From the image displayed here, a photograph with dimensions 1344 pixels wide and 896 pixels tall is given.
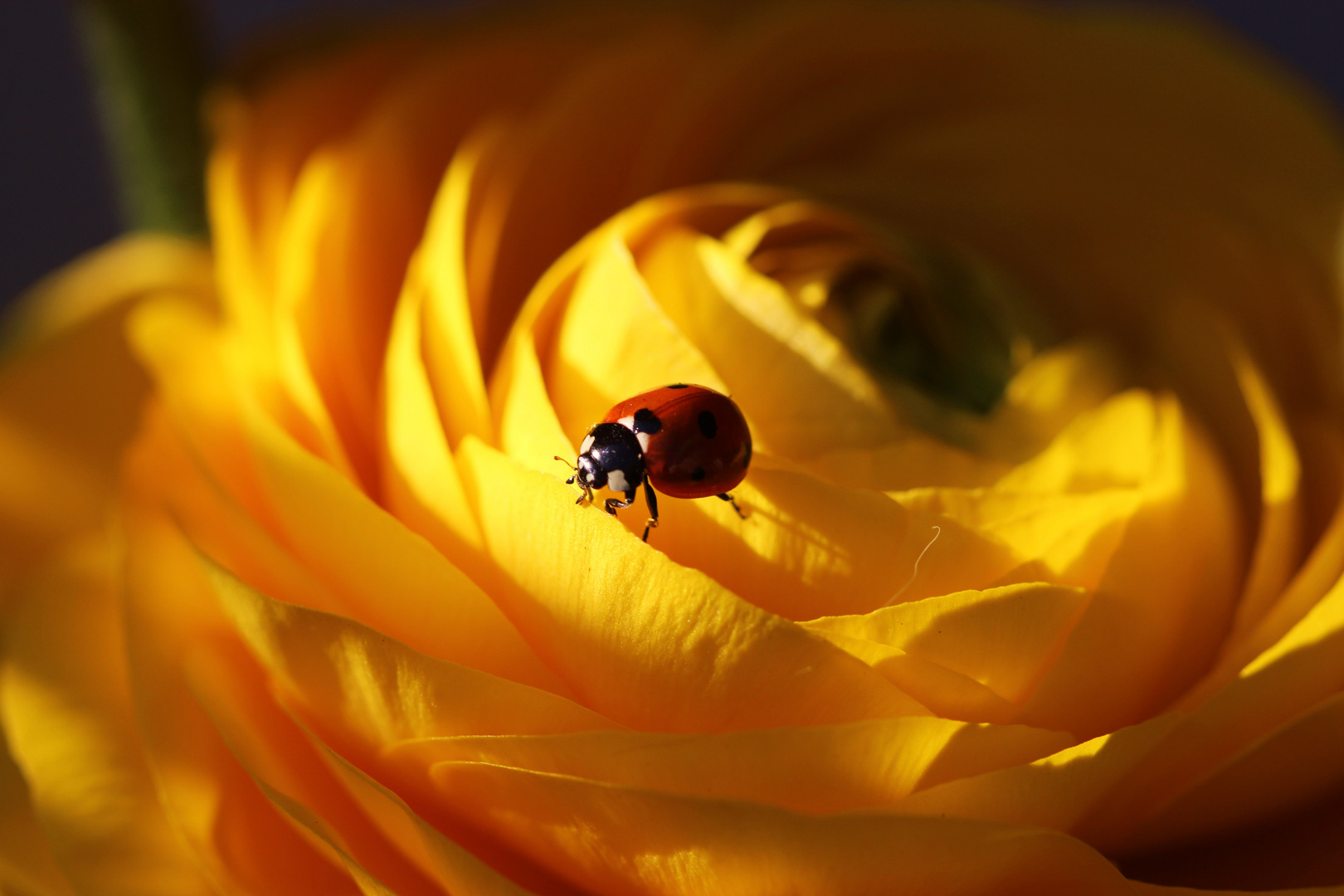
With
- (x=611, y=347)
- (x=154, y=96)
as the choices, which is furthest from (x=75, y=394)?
(x=611, y=347)

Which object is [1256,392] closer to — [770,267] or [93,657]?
[770,267]

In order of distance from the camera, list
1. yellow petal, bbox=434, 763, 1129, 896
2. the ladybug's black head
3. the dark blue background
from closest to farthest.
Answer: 1. yellow petal, bbox=434, 763, 1129, 896
2. the ladybug's black head
3. the dark blue background

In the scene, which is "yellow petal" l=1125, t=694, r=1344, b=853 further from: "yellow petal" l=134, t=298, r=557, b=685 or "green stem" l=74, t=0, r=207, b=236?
"green stem" l=74, t=0, r=207, b=236

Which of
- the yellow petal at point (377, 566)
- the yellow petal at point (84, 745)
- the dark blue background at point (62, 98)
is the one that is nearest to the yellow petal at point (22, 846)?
the yellow petal at point (84, 745)

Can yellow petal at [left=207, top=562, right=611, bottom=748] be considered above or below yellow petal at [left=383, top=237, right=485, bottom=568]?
below

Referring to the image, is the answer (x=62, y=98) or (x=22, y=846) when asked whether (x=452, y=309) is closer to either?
(x=22, y=846)

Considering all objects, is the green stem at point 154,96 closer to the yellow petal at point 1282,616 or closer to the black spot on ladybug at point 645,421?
the black spot on ladybug at point 645,421

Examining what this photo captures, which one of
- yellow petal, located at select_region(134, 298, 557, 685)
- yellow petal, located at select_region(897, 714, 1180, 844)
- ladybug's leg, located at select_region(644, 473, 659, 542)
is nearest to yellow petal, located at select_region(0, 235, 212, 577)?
yellow petal, located at select_region(134, 298, 557, 685)

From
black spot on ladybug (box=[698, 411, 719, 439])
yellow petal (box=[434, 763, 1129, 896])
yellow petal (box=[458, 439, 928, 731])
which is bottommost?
yellow petal (box=[434, 763, 1129, 896])
